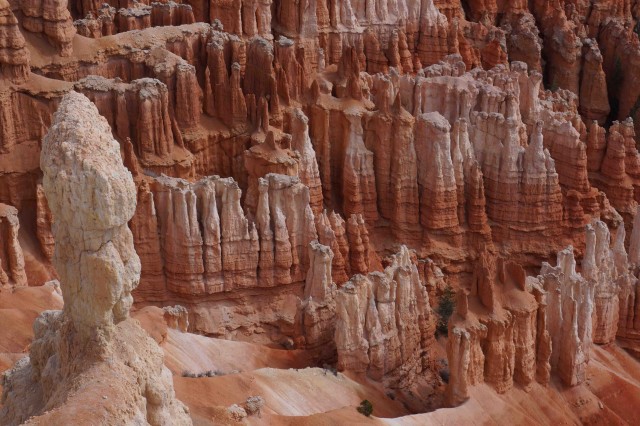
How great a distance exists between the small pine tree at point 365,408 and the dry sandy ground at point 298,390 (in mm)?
248

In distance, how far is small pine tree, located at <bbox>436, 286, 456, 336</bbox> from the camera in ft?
101

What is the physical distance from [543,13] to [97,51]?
34.0m

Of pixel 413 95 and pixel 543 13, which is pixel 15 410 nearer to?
pixel 413 95

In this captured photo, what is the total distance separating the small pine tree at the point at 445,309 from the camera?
101 ft

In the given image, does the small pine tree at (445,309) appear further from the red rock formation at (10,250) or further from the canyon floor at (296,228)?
the red rock formation at (10,250)

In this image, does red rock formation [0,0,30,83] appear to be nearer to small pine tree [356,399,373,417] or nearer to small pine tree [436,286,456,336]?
small pine tree [356,399,373,417]

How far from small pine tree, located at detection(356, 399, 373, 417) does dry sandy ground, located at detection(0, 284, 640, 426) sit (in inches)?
9.8

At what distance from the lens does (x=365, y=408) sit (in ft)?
74.8

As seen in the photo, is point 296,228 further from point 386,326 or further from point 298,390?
point 298,390

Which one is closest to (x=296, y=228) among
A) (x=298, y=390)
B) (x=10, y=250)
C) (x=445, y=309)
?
(x=445, y=309)

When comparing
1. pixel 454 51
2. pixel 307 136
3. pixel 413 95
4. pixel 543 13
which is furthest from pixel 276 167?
pixel 543 13

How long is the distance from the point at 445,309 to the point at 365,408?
9.79 meters

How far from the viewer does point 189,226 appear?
2886 centimetres

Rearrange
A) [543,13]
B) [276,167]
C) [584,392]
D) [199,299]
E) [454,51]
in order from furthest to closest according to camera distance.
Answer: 1. [543,13]
2. [454,51]
3. [276,167]
4. [199,299]
5. [584,392]
